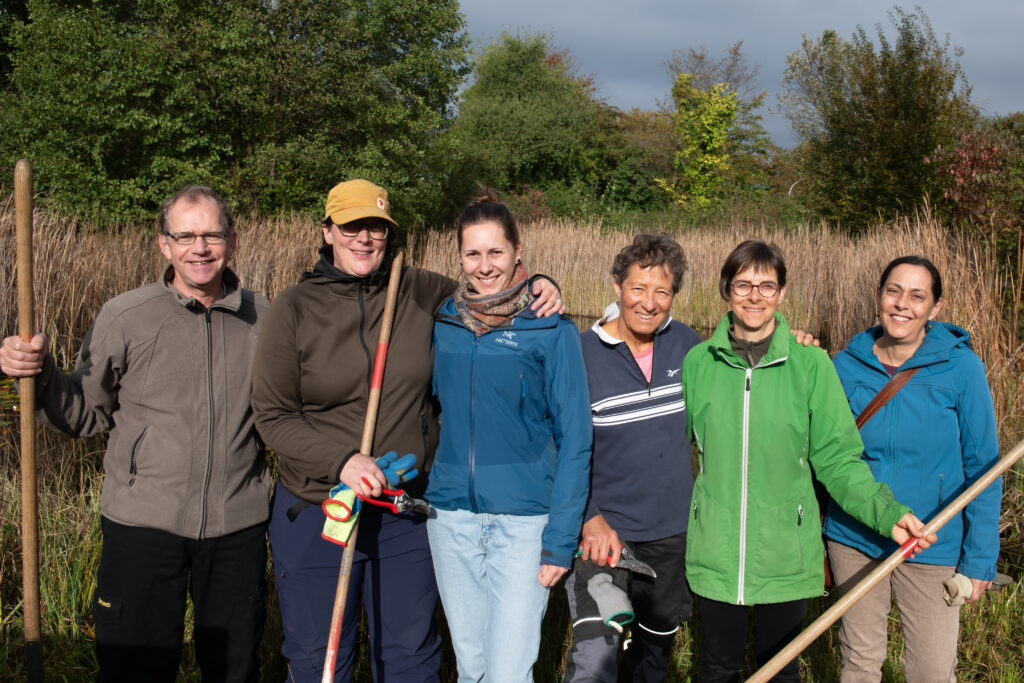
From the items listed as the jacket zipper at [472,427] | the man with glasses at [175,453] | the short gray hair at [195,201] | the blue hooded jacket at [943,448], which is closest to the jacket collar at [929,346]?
the blue hooded jacket at [943,448]

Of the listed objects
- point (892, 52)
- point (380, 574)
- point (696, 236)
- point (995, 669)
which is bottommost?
point (995, 669)

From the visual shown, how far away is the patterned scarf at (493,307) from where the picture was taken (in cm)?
236

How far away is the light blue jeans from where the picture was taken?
2.35 m

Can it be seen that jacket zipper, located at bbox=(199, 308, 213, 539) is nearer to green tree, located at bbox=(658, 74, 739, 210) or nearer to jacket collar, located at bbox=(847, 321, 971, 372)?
jacket collar, located at bbox=(847, 321, 971, 372)

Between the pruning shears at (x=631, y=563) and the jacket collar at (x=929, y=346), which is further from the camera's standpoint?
the jacket collar at (x=929, y=346)

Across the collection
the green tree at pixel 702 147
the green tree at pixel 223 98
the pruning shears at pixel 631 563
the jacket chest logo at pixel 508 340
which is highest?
the green tree at pixel 702 147

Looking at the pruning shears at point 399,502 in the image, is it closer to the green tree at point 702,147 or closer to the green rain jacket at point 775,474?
the green rain jacket at point 775,474

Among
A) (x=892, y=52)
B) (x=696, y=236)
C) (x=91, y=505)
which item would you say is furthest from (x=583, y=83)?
(x=91, y=505)

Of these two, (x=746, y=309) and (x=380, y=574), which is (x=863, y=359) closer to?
(x=746, y=309)

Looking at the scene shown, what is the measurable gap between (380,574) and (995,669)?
3058 mm

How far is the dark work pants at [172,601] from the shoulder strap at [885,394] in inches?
86.9

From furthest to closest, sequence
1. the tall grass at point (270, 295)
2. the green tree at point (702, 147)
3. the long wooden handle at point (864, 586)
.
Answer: the green tree at point (702, 147) < the tall grass at point (270, 295) < the long wooden handle at point (864, 586)

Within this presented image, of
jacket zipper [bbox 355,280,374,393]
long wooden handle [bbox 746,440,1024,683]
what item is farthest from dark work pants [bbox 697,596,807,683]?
jacket zipper [bbox 355,280,374,393]

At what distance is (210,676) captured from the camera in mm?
2600
